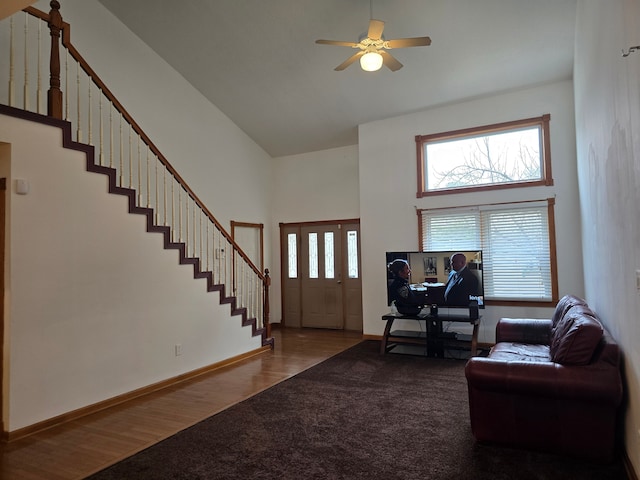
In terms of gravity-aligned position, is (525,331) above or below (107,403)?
above

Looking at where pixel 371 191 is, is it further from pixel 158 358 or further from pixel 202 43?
pixel 158 358

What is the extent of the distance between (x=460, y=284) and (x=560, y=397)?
3023 millimetres

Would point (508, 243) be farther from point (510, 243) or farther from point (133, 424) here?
point (133, 424)

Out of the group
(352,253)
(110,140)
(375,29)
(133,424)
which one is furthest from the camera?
(352,253)

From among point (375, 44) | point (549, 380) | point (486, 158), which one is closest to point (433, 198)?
point (486, 158)

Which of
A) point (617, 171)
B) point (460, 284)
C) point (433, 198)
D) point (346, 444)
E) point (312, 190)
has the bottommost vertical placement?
point (346, 444)

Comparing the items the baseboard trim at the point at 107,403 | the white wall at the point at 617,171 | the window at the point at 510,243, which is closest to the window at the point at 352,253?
Answer: the window at the point at 510,243

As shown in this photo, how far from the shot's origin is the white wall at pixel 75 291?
3.28 meters

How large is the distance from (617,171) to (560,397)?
1511 millimetres

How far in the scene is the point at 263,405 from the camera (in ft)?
12.7

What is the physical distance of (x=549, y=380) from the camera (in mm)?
2740

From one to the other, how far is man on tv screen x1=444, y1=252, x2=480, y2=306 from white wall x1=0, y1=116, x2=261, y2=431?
3.50m

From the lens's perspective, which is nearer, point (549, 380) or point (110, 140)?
point (549, 380)

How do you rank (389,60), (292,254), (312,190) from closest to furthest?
(389,60)
(312,190)
(292,254)
